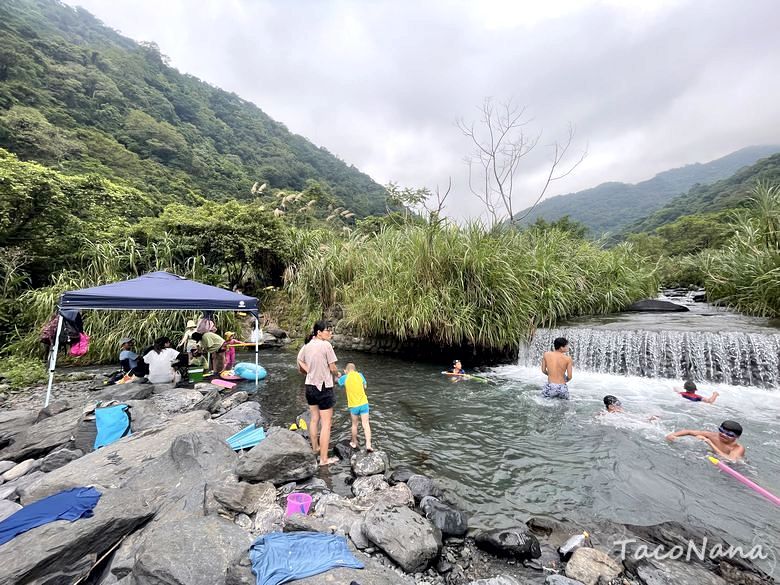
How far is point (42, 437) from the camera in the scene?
4449mm

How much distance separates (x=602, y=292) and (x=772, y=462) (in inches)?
285

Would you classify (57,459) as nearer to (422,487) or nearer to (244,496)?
(244,496)

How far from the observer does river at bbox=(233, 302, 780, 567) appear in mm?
3363

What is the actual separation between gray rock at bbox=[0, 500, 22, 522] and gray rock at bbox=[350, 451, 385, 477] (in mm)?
2883

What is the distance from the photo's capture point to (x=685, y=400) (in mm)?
5762

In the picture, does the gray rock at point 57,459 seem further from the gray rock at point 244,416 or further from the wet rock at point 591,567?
the wet rock at point 591,567

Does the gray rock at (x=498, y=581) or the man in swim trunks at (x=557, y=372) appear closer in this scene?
the gray rock at (x=498, y=581)

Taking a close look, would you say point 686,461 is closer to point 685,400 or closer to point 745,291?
point 685,400

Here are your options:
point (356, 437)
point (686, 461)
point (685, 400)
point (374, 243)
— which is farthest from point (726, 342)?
point (374, 243)

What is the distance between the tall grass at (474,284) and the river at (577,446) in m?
1.46

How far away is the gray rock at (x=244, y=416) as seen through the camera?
5152 mm

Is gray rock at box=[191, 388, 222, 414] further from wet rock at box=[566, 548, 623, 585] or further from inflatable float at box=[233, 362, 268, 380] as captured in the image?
wet rock at box=[566, 548, 623, 585]

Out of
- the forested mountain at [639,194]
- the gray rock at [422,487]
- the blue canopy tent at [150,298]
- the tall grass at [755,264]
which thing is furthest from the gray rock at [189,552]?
the forested mountain at [639,194]

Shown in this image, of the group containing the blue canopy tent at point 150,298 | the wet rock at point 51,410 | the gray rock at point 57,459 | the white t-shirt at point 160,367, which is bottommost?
the gray rock at point 57,459
